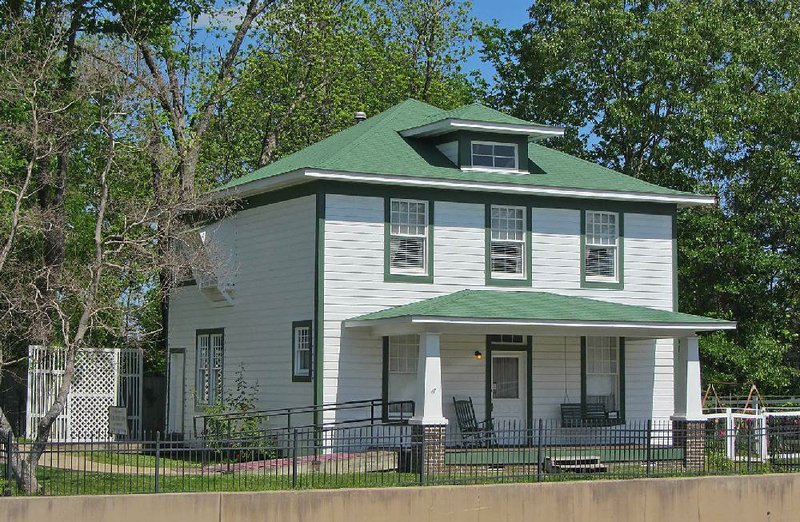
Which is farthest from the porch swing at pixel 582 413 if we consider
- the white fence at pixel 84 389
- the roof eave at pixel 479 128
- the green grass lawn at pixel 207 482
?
the white fence at pixel 84 389

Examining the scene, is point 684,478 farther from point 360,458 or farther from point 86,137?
point 86,137

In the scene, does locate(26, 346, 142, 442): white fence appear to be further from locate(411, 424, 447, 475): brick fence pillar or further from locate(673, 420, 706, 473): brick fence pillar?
locate(673, 420, 706, 473): brick fence pillar

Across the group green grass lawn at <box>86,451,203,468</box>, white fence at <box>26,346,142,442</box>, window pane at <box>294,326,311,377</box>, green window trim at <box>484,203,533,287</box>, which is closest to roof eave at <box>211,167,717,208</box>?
green window trim at <box>484,203,533,287</box>

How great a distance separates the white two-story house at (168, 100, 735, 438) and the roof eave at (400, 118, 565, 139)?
2.0 inches

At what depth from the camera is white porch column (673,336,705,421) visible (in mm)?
30406

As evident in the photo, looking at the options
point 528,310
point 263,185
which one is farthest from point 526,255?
point 263,185

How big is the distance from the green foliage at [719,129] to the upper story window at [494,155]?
441 inches

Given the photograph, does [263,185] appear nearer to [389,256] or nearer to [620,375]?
[389,256]

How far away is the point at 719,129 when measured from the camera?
42312 millimetres

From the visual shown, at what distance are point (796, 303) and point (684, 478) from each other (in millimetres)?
19425

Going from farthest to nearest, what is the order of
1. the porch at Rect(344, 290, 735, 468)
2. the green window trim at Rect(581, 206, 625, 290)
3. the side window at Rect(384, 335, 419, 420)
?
1. the green window trim at Rect(581, 206, 625, 290)
2. the side window at Rect(384, 335, 419, 420)
3. the porch at Rect(344, 290, 735, 468)

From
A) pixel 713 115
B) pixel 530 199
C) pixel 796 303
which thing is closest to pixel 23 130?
pixel 530 199

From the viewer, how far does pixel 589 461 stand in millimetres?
27891

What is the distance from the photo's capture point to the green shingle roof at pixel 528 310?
92.8 feet
